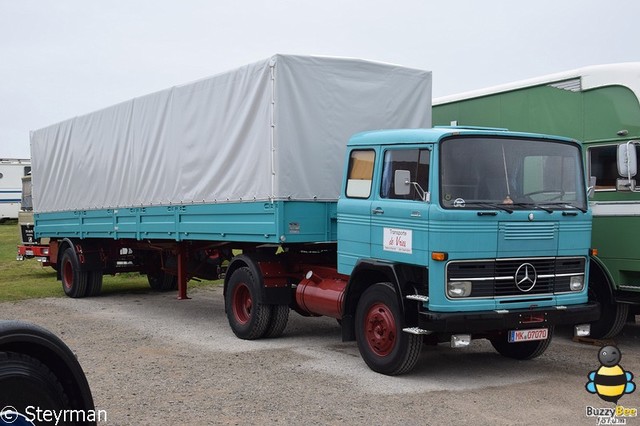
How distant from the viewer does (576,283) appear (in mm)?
8383

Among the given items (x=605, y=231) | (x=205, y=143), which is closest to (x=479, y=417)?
(x=605, y=231)

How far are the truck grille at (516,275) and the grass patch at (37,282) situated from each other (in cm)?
1112

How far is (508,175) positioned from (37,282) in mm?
14505

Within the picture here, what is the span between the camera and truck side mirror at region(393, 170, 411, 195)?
26.8 feet

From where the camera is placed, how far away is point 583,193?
858cm

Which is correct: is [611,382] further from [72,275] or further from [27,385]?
[72,275]

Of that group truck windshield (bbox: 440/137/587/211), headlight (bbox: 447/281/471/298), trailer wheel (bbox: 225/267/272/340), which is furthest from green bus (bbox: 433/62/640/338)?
trailer wheel (bbox: 225/267/272/340)

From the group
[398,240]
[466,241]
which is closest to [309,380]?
[398,240]

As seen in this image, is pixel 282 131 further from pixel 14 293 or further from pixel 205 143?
pixel 14 293

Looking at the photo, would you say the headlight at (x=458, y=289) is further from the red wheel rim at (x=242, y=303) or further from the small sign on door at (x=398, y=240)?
the red wheel rim at (x=242, y=303)

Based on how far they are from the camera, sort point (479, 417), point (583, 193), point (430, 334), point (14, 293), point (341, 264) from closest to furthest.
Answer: point (479, 417), point (430, 334), point (583, 193), point (341, 264), point (14, 293)

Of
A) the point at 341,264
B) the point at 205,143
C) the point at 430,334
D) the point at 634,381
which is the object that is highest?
the point at 205,143

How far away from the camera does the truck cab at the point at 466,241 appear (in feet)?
25.1

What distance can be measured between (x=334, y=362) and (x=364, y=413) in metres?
2.25
